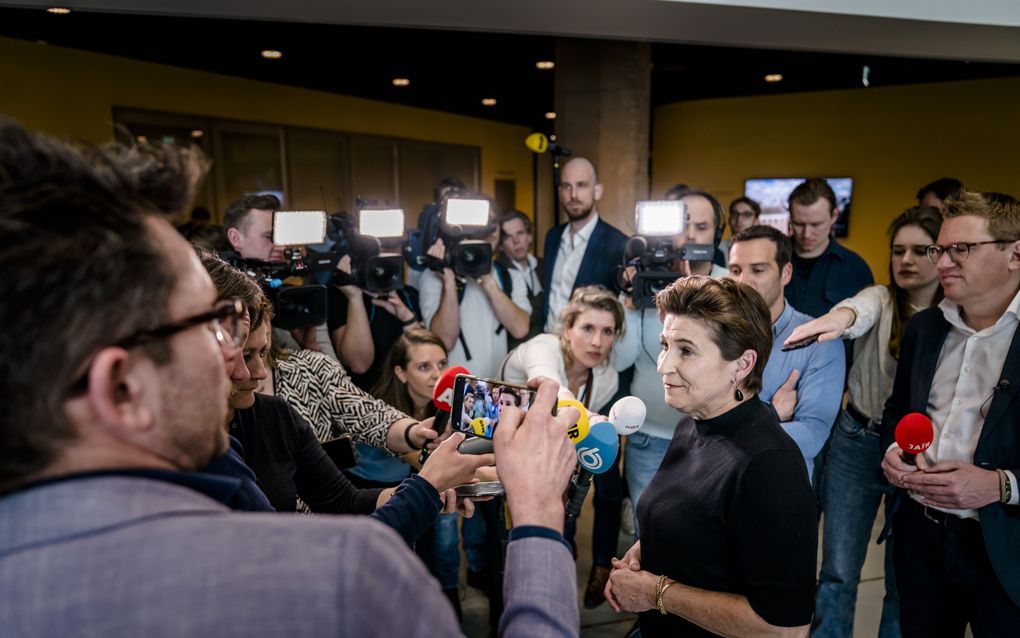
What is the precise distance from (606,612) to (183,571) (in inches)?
102

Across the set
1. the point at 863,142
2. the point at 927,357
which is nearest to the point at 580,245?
the point at 927,357

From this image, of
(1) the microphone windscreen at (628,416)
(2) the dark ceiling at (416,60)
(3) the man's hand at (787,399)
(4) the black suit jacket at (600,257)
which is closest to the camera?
(1) the microphone windscreen at (628,416)

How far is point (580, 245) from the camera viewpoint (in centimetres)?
327

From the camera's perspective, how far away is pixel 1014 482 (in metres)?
1.54

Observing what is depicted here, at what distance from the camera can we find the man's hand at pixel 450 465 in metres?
1.33

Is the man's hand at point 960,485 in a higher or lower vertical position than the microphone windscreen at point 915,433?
lower

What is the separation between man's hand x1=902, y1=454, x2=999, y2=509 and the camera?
5.05 ft

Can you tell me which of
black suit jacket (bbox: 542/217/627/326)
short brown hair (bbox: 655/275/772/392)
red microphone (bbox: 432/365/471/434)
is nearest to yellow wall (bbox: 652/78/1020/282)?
black suit jacket (bbox: 542/217/627/326)

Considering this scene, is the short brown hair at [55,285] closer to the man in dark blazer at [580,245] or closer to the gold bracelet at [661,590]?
the gold bracelet at [661,590]

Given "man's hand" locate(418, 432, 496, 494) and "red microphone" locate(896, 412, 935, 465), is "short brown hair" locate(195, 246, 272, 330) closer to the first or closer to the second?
"man's hand" locate(418, 432, 496, 494)

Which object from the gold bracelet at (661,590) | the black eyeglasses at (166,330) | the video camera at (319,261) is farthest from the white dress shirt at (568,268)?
the black eyeglasses at (166,330)

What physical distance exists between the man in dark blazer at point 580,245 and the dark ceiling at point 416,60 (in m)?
2.75

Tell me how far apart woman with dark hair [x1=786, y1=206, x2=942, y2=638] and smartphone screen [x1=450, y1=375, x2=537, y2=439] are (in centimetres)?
149

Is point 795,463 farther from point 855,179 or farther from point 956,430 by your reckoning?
point 855,179
